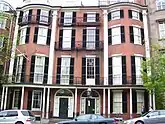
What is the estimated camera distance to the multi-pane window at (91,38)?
33.4 metres

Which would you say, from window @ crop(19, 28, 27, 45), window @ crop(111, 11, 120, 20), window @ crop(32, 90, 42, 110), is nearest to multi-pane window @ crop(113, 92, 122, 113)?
window @ crop(32, 90, 42, 110)

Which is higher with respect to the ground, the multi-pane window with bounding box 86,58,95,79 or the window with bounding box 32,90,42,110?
the multi-pane window with bounding box 86,58,95,79

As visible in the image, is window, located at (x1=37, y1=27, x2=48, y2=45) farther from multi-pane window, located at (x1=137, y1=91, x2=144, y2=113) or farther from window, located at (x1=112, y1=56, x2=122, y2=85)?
multi-pane window, located at (x1=137, y1=91, x2=144, y2=113)

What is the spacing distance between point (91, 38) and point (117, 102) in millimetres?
8817

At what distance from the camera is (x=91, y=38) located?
33.9 meters

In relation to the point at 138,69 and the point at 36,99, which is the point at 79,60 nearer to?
the point at 36,99

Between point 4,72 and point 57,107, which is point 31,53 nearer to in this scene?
point 4,72

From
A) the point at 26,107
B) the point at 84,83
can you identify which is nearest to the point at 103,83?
the point at 84,83

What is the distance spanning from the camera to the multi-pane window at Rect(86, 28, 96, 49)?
33403mm

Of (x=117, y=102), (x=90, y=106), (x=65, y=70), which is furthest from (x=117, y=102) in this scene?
(x=65, y=70)

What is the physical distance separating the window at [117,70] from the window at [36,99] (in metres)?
9.15

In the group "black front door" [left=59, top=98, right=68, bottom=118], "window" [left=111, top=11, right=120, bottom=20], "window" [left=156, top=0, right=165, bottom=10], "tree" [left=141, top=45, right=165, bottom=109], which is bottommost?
"black front door" [left=59, top=98, right=68, bottom=118]

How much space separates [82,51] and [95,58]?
1.87 m

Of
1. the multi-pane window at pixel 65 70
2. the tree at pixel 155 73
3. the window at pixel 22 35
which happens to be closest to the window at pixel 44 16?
the window at pixel 22 35
